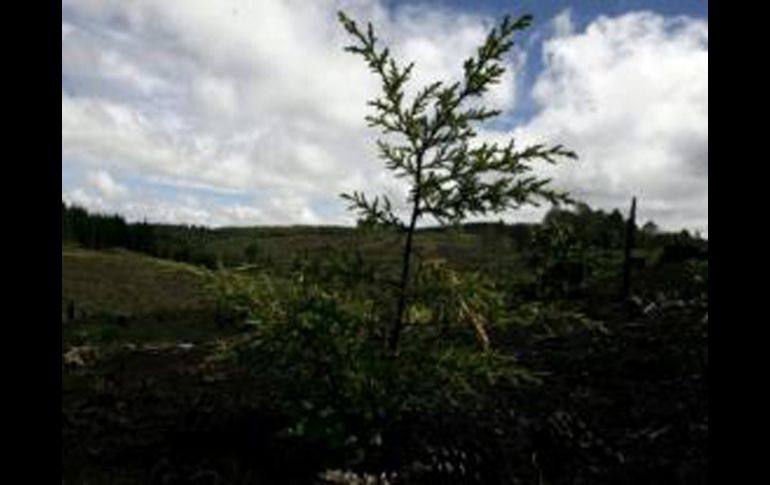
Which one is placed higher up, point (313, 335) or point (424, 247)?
point (424, 247)

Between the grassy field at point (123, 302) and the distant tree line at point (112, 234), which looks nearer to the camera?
the grassy field at point (123, 302)

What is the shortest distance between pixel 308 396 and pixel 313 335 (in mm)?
745

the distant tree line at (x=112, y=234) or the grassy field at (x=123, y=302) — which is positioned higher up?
the distant tree line at (x=112, y=234)

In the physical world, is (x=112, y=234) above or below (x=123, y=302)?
above

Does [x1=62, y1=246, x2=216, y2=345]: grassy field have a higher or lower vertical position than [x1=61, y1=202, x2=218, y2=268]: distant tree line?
lower

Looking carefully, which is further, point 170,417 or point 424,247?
point 170,417

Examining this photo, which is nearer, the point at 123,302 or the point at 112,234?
the point at 123,302

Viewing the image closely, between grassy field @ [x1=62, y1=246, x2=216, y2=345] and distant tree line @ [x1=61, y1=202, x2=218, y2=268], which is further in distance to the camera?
distant tree line @ [x1=61, y1=202, x2=218, y2=268]
